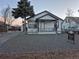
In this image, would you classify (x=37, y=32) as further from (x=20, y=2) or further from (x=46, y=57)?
(x=46, y=57)

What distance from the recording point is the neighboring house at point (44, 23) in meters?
37.2

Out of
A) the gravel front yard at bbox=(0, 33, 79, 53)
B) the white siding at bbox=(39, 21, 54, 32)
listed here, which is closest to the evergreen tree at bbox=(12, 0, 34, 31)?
the white siding at bbox=(39, 21, 54, 32)

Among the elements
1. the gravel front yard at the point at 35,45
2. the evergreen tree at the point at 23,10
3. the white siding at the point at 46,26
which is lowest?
the gravel front yard at the point at 35,45

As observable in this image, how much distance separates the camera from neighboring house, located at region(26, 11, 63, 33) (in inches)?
1465

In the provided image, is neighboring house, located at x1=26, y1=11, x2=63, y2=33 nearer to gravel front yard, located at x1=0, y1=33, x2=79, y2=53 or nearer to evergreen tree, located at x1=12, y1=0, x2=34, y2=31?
evergreen tree, located at x1=12, y1=0, x2=34, y2=31

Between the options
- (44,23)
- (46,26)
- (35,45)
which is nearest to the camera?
(35,45)

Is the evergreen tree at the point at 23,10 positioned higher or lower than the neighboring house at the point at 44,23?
higher

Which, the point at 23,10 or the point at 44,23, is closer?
the point at 44,23

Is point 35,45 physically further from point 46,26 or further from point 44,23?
point 44,23

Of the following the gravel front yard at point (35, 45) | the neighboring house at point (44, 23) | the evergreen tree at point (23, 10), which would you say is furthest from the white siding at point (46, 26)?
the gravel front yard at point (35, 45)

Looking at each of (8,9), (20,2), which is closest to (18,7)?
(20,2)

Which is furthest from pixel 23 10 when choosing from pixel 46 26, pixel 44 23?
pixel 46 26

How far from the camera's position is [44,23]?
128 feet

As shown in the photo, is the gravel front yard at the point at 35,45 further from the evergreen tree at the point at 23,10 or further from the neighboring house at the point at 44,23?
the evergreen tree at the point at 23,10
